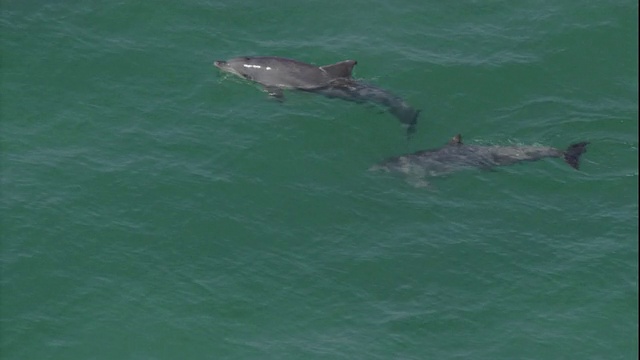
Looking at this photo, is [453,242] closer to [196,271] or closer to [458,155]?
[458,155]

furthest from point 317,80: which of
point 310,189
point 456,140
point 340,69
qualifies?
point 456,140

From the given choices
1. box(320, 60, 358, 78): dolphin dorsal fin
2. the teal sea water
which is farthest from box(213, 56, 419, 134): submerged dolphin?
the teal sea water

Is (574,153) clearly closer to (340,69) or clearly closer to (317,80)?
(340,69)

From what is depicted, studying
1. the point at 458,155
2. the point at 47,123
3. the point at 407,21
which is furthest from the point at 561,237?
the point at 47,123

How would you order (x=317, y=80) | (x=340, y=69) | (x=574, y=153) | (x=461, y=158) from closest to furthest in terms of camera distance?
(x=461, y=158), (x=574, y=153), (x=340, y=69), (x=317, y=80)

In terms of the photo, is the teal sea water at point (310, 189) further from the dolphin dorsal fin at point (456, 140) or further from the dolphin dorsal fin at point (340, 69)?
the dolphin dorsal fin at point (456, 140)

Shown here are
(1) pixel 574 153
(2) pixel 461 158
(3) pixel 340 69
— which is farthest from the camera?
(3) pixel 340 69

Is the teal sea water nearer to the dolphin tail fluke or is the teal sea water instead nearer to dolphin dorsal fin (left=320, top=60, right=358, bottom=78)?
the dolphin tail fluke
